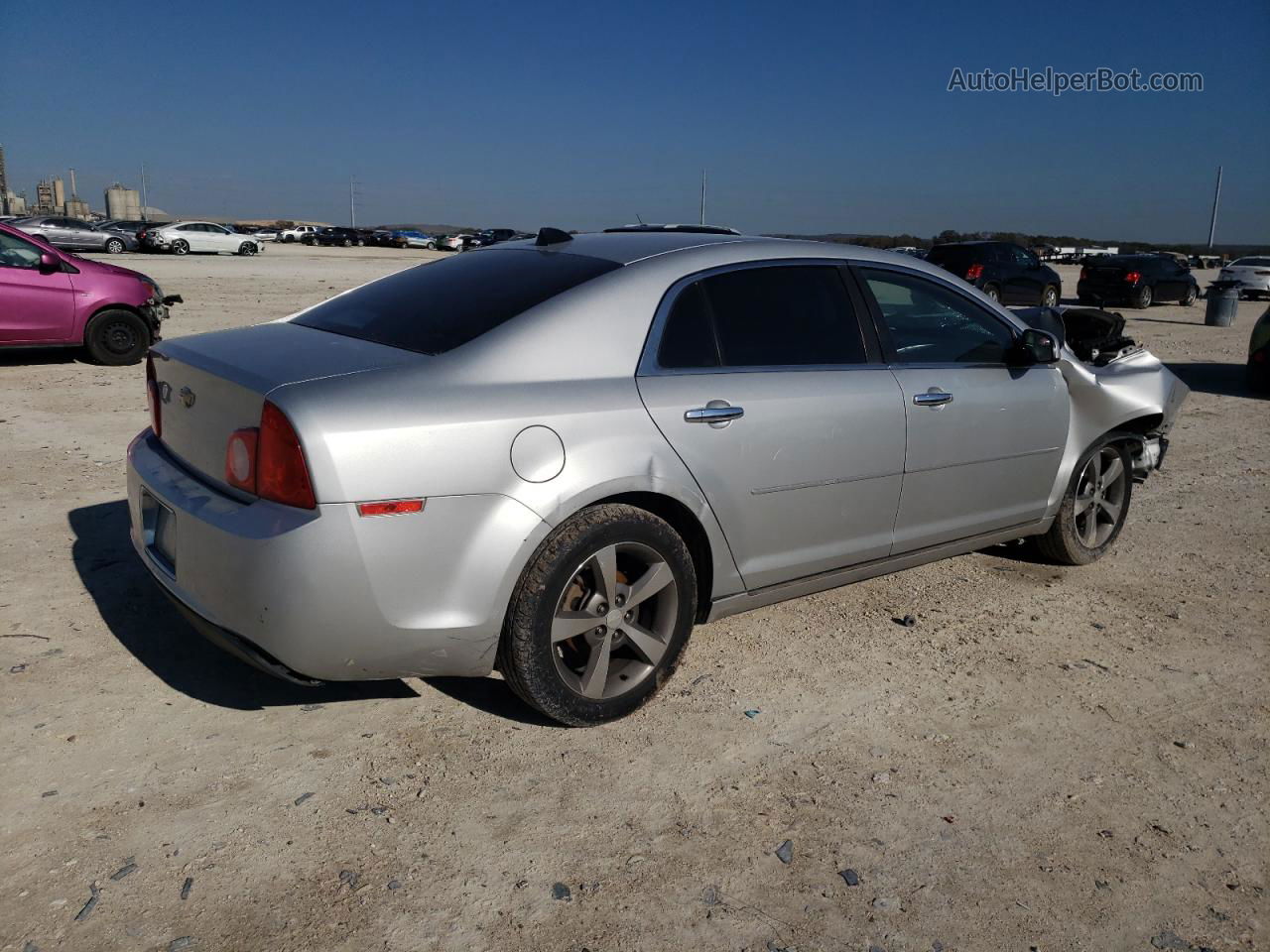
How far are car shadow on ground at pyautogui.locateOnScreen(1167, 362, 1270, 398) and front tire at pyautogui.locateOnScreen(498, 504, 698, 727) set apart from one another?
873 cm

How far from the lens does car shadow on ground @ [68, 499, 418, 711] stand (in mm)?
3678

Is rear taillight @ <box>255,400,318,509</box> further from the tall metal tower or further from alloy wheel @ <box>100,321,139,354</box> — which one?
the tall metal tower

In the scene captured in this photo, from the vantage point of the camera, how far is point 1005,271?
23672 millimetres

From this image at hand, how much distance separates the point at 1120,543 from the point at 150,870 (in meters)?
5.08

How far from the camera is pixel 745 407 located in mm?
3639

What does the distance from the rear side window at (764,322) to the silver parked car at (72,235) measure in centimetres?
3948

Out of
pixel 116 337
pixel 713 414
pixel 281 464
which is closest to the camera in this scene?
pixel 281 464

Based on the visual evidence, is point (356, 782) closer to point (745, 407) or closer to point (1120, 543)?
point (745, 407)

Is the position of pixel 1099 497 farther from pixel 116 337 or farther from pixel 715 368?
→ pixel 116 337

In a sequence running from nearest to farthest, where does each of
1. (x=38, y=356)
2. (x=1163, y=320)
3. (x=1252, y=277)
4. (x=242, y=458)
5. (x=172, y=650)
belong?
(x=242, y=458) → (x=172, y=650) → (x=38, y=356) → (x=1163, y=320) → (x=1252, y=277)

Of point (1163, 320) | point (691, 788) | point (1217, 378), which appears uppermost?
point (1163, 320)

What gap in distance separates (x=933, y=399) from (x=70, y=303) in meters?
9.12

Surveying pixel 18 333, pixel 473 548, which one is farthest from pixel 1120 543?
pixel 18 333

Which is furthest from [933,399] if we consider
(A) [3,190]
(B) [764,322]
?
(A) [3,190]
